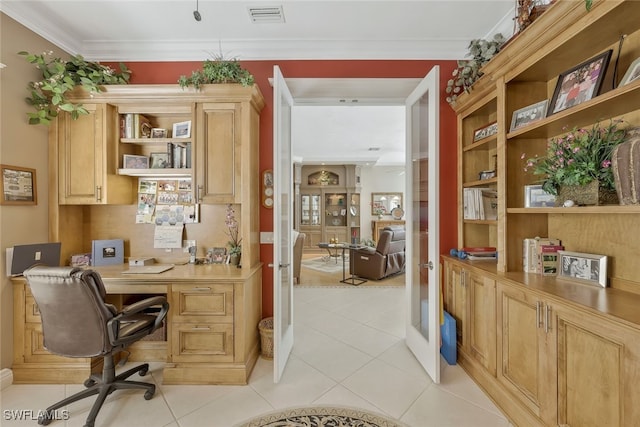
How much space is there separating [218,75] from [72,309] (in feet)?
6.58

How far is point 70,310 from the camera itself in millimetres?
1677

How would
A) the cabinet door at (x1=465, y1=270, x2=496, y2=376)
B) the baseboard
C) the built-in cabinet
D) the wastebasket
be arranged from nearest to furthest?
the built-in cabinet < the cabinet door at (x1=465, y1=270, x2=496, y2=376) < the baseboard < the wastebasket

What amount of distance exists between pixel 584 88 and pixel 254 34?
2.51 m


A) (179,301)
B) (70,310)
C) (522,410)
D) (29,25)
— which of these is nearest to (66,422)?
(70,310)

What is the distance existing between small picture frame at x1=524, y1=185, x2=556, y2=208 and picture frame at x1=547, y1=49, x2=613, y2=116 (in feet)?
1.58

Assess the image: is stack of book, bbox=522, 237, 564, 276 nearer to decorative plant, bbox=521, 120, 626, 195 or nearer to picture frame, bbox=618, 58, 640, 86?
decorative plant, bbox=521, 120, 626, 195

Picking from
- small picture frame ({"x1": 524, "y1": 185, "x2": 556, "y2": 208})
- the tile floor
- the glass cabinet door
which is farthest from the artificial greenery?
the glass cabinet door

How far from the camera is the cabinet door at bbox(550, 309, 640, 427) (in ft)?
3.60

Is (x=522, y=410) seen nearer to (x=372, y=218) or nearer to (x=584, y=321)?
(x=584, y=321)

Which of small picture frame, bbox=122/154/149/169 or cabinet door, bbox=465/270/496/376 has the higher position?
small picture frame, bbox=122/154/149/169

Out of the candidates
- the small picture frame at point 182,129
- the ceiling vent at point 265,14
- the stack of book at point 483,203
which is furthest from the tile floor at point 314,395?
the ceiling vent at point 265,14

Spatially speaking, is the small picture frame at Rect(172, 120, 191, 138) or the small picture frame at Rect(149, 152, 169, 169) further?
the small picture frame at Rect(149, 152, 169, 169)

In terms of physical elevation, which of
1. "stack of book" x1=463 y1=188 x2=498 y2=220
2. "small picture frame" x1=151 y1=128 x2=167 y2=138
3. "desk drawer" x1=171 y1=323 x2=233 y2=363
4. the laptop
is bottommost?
"desk drawer" x1=171 y1=323 x2=233 y2=363

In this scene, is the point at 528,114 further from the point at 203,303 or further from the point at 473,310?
the point at 203,303
